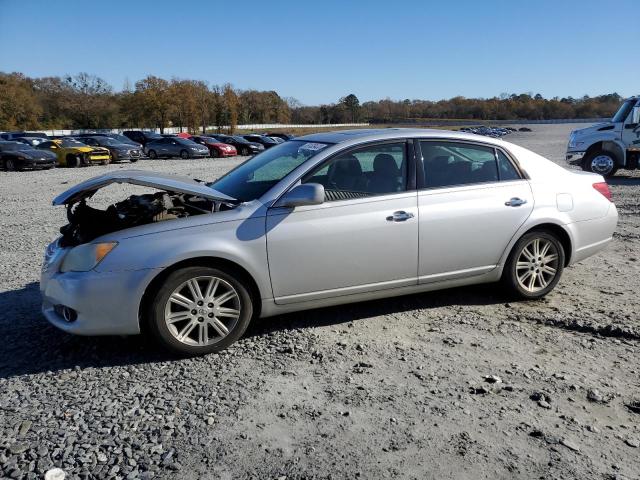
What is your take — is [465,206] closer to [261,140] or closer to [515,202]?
[515,202]

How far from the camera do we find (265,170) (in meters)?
4.84

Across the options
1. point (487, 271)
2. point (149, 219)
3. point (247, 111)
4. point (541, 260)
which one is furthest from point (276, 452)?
point (247, 111)

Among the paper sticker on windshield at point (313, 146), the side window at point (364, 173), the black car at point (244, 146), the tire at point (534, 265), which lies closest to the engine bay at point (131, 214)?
the side window at point (364, 173)

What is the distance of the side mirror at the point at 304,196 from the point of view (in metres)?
4.02

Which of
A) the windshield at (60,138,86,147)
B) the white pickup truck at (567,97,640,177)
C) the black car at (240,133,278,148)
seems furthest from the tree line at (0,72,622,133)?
the white pickup truck at (567,97,640,177)

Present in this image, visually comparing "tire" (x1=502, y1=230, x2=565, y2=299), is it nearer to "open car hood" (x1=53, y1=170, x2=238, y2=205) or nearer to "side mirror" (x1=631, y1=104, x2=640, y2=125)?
"open car hood" (x1=53, y1=170, x2=238, y2=205)

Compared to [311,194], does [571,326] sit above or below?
below

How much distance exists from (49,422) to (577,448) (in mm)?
2953

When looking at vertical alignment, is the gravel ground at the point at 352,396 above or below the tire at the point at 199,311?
below

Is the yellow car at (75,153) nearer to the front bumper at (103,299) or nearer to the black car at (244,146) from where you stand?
the black car at (244,146)

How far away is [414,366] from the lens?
3.83m

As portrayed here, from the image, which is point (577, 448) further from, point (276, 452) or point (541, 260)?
point (541, 260)

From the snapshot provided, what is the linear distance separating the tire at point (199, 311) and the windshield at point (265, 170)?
0.76m

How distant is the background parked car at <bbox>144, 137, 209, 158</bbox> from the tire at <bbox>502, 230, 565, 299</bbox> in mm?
31820
